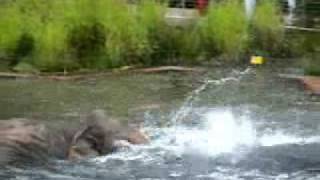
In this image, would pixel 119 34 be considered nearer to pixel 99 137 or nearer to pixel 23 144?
pixel 99 137

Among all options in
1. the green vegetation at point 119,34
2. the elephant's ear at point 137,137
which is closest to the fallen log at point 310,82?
the green vegetation at point 119,34

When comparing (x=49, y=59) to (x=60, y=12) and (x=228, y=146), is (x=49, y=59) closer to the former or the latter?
(x=60, y=12)


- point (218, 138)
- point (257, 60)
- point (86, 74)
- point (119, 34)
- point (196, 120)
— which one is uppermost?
point (218, 138)

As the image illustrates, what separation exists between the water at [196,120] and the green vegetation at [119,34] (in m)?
1.15

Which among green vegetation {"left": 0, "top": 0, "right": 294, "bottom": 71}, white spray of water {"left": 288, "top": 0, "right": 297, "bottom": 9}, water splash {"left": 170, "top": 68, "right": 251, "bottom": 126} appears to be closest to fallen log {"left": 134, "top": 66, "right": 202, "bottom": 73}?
green vegetation {"left": 0, "top": 0, "right": 294, "bottom": 71}

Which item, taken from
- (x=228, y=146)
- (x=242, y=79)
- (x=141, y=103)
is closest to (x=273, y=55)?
(x=242, y=79)

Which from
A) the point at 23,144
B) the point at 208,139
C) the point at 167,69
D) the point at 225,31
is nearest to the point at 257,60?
the point at 225,31

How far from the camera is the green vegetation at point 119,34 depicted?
56.9 feet

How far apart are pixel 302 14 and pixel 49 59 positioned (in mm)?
7127

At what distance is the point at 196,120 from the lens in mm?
12281

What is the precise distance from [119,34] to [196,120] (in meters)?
5.70

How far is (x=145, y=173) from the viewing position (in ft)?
29.8

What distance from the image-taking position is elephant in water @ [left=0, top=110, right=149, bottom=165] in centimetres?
948

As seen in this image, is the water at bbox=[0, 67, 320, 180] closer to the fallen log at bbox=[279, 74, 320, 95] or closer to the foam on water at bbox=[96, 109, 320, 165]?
the foam on water at bbox=[96, 109, 320, 165]
